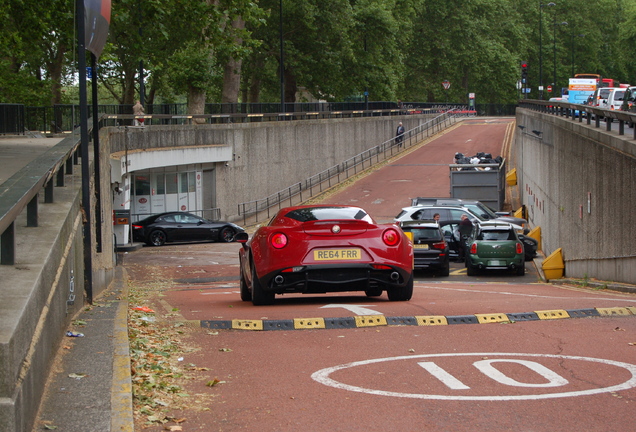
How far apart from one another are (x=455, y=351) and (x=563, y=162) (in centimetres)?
2025

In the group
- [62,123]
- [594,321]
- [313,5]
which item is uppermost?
[313,5]

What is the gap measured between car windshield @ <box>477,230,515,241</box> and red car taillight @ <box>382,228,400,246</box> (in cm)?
1410

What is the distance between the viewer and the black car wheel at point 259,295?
11.7 metres

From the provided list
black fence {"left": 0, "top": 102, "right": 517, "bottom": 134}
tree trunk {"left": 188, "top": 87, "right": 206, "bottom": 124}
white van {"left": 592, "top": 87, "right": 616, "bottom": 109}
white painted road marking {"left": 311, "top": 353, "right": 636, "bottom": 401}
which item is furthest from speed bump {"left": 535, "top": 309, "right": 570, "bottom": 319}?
white van {"left": 592, "top": 87, "right": 616, "bottom": 109}

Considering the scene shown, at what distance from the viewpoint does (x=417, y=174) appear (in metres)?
55.0

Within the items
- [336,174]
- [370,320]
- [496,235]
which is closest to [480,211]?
[496,235]

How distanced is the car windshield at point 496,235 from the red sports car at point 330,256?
13860 mm

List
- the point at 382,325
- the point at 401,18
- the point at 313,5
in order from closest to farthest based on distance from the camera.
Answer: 1. the point at 382,325
2. the point at 313,5
3. the point at 401,18

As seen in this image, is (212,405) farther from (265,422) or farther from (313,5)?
(313,5)

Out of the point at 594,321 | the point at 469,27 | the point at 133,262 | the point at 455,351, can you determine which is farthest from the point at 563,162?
the point at 469,27

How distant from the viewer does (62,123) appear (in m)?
39.1

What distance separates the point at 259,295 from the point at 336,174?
44.9 meters

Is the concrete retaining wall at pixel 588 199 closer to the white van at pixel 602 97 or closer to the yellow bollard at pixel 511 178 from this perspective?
the white van at pixel 602 97

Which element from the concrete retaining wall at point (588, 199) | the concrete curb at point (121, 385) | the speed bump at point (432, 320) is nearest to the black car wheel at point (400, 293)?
the speed bump at point (432, 320)
